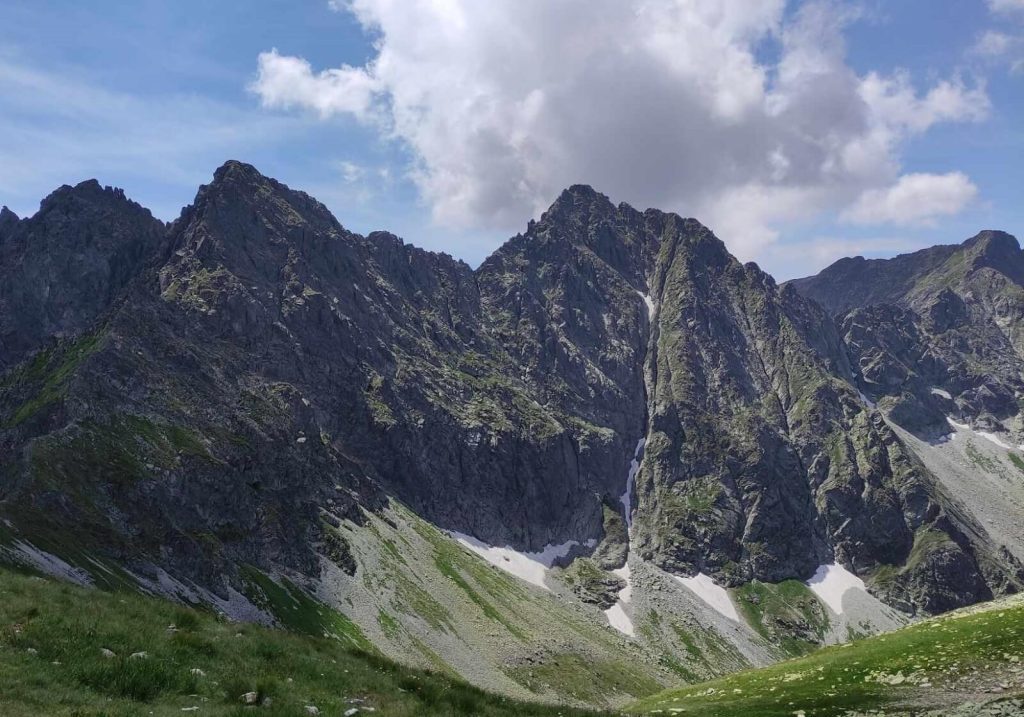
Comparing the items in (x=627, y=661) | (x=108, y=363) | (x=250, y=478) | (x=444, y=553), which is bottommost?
(x=627, y=661)

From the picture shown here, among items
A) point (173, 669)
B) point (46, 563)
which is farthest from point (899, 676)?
point (46, 563)

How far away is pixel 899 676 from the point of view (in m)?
38.7

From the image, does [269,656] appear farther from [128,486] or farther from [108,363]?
[108,363]

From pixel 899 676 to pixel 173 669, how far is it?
120 ft

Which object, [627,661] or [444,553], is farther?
[444,553]

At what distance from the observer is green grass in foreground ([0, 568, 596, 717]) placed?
62.8 ft

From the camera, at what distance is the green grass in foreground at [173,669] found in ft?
62.8

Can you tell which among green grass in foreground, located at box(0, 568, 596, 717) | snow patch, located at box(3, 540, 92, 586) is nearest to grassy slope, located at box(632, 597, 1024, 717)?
green grass in foreground, located at box(0, 568, 596, 717)

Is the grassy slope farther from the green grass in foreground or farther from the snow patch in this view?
the snow patch

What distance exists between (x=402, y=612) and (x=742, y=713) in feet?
403

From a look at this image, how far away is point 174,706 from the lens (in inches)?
760

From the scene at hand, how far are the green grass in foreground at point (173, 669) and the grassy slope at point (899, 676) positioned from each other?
Result: 58.6 ft

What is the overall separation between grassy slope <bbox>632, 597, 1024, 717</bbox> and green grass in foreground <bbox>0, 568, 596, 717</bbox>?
58.6 ft

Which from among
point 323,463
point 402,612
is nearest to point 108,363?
point 323,463
